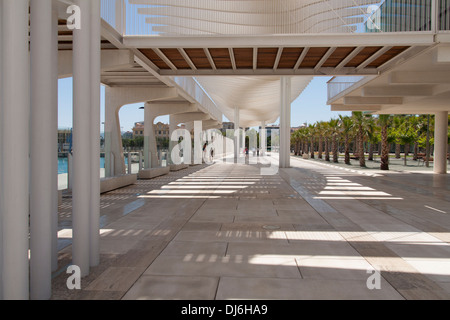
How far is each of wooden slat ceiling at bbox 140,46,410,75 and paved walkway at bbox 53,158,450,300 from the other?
14.9 feet

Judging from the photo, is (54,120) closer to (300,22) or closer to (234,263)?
(234,263)

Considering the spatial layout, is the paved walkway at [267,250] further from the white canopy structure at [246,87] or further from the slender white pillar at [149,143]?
the white canopy structure at [246,87]

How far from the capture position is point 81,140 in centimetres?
442

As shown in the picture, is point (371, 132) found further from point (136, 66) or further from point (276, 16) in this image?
point (136, 66)

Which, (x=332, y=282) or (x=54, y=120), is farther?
(x=54, y=120)

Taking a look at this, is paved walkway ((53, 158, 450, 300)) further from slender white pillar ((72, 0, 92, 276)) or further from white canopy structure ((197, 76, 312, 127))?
white canopy structure ((197, 76, 312, 127))

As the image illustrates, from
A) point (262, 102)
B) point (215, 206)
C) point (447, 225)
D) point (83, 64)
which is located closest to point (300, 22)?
point (215, 206)

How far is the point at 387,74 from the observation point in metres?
14.2

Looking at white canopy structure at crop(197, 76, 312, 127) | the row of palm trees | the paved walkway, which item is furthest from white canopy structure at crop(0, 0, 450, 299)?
white canopy structure at crop(197, 76, 312, 127)

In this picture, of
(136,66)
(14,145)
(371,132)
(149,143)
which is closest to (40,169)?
(14,145)

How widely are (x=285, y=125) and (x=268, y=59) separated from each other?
13.7 m

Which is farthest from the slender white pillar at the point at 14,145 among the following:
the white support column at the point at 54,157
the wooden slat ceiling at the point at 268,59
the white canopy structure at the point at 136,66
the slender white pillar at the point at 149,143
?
the slender white pillar at the point at 149,143

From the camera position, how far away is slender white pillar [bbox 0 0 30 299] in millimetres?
3158

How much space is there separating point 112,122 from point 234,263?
42.4 feet
